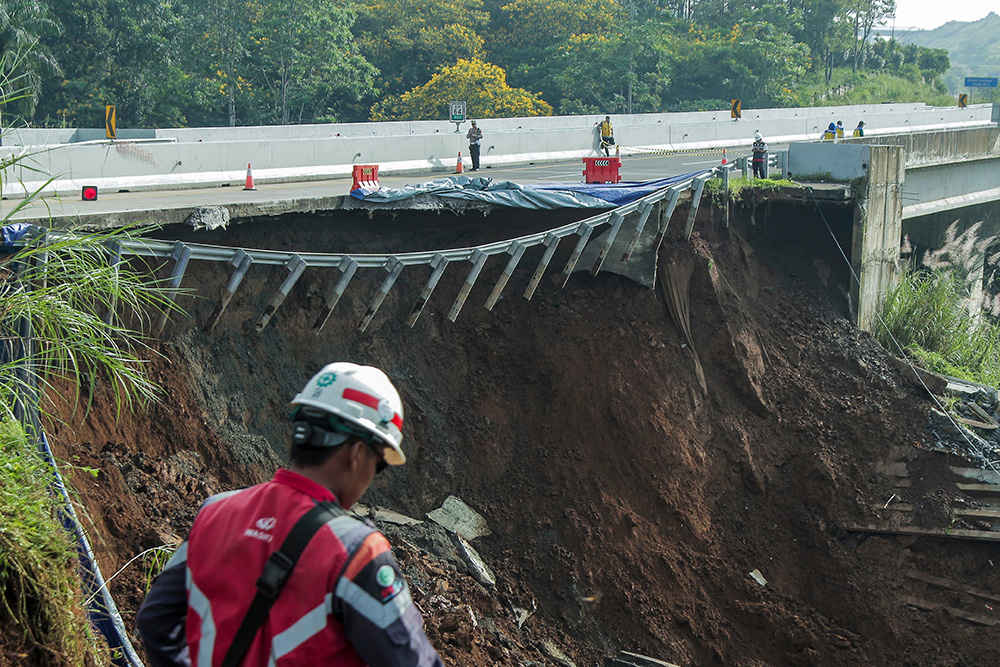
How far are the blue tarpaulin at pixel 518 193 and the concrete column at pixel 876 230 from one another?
5472 millimetres

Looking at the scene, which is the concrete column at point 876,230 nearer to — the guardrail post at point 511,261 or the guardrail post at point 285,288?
the guardrail post at point 511,261

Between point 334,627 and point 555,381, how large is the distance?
33.5 ft

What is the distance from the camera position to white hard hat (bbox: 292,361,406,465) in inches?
94.6

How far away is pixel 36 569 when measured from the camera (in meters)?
4.35

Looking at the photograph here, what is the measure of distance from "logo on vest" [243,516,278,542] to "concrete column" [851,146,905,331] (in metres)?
16.2

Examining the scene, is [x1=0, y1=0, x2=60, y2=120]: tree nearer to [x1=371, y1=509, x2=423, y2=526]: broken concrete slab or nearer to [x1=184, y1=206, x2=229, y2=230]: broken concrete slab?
[x1=184, y1=206, x2=229, y2=230]: broken concrete slab

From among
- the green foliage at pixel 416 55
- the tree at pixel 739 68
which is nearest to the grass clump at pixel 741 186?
the green foliage at pixel 416 55

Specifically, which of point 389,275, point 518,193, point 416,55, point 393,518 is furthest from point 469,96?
point 393,518

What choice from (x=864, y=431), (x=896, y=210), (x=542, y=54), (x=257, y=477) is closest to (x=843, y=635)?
(x=864, y=431)

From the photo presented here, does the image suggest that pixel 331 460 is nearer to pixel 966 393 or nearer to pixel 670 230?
pixel 670 230

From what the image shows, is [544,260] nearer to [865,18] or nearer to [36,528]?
[36,528]

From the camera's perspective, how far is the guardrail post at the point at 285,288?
979cm

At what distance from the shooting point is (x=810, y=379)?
14.6m

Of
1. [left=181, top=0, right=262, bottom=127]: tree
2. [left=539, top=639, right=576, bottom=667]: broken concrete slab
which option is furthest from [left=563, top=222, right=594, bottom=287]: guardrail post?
[left=181, top=0, right=262, bottom=127]: tree
